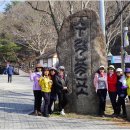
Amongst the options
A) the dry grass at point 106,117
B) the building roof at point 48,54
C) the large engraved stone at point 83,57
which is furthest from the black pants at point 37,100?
the building roof at point 48,54

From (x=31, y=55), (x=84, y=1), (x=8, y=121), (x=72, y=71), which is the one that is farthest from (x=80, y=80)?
(x=31, y=55)

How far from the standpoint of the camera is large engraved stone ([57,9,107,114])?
13133 mm

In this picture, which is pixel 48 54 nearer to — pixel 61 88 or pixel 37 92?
pixel 37 92

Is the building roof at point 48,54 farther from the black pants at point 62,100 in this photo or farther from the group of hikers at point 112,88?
the group of hikers at point 112,88

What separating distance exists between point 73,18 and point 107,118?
149 inches

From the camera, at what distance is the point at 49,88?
41.4 feet

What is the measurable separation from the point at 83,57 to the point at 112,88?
5.00 feet

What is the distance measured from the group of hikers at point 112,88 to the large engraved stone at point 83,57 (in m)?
0.39

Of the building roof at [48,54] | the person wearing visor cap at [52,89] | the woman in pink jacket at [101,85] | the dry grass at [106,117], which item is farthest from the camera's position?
the building roof at [48,54]

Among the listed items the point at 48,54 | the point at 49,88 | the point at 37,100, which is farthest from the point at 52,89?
the point at 48,54

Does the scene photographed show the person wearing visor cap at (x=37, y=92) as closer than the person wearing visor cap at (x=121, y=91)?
No

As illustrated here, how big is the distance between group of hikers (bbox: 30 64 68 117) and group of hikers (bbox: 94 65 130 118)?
1.17 metres

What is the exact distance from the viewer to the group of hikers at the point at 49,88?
12531 mm

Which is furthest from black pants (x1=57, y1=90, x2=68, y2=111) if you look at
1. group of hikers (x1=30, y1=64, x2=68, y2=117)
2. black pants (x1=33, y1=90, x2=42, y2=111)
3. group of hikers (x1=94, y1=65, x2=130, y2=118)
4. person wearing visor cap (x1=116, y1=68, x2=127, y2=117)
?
person wearing visor cap (x1=116, y1=68, x2=127, y2=117)
